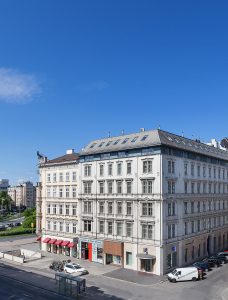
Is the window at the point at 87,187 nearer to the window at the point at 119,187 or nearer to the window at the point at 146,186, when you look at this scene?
the window at the point at 119,187

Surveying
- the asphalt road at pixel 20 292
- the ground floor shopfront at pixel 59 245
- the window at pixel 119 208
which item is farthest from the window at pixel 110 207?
the asphalt road at pixel 20 292

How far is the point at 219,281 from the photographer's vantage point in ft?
173

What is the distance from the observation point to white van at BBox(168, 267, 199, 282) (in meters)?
52.5

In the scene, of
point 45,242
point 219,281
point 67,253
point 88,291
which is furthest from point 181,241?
point 45,242

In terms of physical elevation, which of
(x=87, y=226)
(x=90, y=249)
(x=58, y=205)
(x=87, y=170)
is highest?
(x=87, y=170)

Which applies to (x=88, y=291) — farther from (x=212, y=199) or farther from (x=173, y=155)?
(x=212, y=199)

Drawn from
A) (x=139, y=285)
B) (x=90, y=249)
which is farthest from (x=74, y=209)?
(x=139, y=285)

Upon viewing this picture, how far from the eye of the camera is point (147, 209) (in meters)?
59.5

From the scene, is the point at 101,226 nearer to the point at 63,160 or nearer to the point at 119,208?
the point at 119,208

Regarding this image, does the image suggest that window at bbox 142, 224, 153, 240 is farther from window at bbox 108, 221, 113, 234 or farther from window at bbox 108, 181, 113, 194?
window at bbox 108, 181, 113, 194

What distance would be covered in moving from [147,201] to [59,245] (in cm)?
2549

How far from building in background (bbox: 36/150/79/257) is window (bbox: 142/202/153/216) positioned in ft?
58.8

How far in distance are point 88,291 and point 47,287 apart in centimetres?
630

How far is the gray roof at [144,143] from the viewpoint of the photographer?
2377 inches
